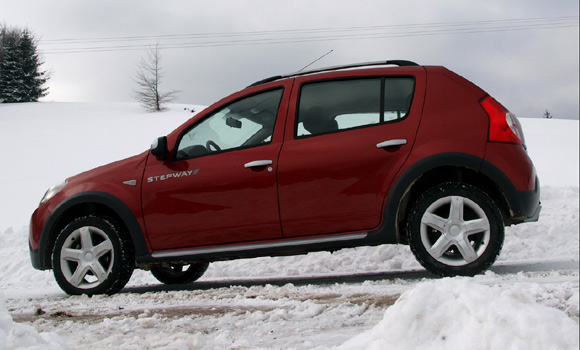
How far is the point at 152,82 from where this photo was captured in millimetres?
3420

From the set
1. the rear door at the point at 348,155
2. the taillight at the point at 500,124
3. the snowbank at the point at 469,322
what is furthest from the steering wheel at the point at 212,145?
the snowbank at the point at 469,322

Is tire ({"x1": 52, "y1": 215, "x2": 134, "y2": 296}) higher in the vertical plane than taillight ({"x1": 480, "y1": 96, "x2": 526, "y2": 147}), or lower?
lower

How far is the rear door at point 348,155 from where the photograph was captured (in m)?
3.55

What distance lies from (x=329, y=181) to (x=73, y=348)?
1765 millimetres

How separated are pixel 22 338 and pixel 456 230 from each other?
2.50 metres

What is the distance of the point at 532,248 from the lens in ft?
20.6

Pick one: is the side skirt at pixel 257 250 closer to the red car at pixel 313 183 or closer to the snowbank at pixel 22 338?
the red car at pixel 313 183

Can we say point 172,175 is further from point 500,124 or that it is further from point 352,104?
point 500,124

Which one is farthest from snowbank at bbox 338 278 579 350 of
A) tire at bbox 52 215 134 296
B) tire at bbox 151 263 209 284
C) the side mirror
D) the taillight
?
tire at bbox 151 263 209 284

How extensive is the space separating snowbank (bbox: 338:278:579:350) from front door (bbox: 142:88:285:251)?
1.99 m

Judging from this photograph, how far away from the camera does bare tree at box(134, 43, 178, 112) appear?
10.9 feet

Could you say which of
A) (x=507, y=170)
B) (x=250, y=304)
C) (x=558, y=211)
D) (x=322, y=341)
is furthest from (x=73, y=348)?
(x=558, y=211)

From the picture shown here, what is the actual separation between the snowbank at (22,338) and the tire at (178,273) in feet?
11.3

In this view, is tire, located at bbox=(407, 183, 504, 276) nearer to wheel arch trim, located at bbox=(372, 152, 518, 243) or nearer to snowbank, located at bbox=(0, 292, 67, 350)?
wheel arch trim, located at bbox=(372, 152, 518, 243)
